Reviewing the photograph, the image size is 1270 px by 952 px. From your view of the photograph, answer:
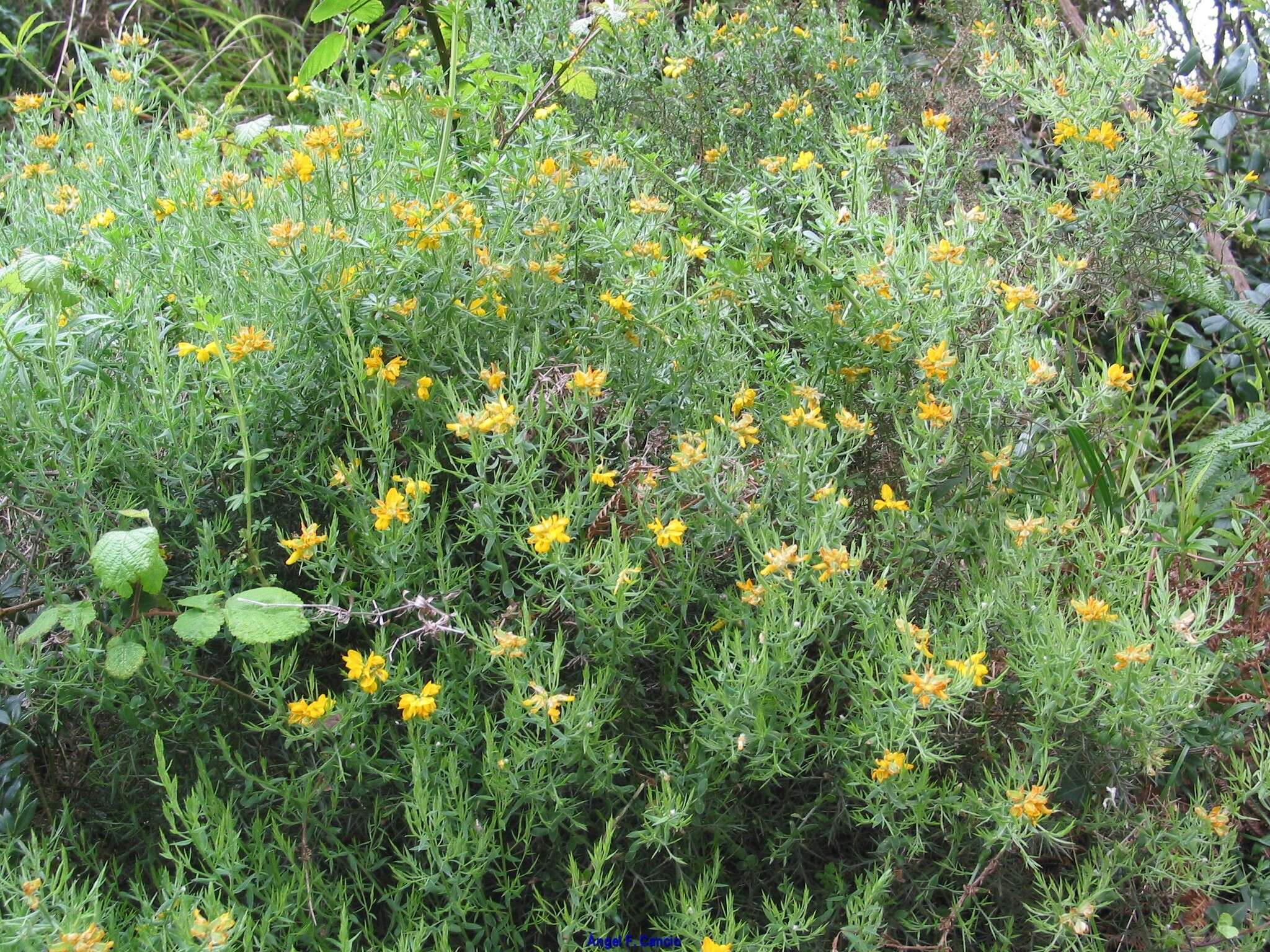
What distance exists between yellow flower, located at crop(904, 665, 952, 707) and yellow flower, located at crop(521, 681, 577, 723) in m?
0.48

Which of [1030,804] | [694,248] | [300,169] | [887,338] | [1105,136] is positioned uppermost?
[1105,136]

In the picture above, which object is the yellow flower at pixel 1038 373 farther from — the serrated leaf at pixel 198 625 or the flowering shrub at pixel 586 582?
the serrated leaf at pixel 198 625

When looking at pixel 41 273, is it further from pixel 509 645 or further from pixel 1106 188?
pixel 1106 188

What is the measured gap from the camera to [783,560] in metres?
1.62

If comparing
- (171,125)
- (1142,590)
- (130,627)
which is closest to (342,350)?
(130,627)

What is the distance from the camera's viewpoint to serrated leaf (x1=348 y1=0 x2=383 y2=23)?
2270 mm

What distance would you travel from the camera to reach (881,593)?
Result: 1697 millimetres

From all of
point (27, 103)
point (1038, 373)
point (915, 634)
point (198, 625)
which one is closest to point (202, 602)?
point (198, 625)

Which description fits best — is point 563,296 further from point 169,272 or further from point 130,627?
point 130,627

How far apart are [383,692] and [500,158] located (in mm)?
1100

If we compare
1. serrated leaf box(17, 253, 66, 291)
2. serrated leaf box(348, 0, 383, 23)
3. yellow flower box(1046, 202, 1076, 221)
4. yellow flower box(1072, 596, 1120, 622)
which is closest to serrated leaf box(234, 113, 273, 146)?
serrated leaf box(348, 0, 383, 23)

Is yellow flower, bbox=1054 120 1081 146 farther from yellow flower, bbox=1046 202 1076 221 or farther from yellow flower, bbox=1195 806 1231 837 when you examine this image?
yellow flower, bbox=1195 806 1231 837

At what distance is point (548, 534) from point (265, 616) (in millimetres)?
436

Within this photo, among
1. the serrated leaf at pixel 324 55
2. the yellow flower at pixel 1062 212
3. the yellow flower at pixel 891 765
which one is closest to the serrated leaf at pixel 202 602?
the yellow flower at pixel 891 765
